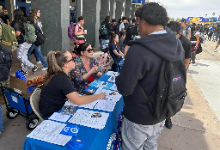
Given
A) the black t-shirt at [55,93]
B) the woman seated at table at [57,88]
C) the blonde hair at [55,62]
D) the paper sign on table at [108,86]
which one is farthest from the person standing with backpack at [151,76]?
the paper sign on table at [108,86]

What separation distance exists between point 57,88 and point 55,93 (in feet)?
0.35

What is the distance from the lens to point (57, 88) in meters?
2.18

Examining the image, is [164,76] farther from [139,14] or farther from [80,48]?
[80,48]

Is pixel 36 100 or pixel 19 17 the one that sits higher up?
pixel 19 17

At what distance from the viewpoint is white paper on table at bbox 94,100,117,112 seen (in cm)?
215

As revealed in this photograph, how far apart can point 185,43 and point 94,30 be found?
6.87m

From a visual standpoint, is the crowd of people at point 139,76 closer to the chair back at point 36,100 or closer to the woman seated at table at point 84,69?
the chair back at point 36,100

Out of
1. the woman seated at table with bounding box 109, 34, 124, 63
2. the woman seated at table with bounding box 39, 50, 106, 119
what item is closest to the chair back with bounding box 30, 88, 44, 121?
the woman seated at table with bounding box 39, 50, 106, 119

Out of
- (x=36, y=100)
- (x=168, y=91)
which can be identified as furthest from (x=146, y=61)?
(x=36, y=100)

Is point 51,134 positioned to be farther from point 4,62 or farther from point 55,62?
point 4,62

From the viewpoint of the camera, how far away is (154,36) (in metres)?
1.38

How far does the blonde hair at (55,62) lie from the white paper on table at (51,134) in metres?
0.68

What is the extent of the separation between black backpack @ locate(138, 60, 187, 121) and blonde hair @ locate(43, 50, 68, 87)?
121 centimetres

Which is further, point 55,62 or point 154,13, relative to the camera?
point 55,62
